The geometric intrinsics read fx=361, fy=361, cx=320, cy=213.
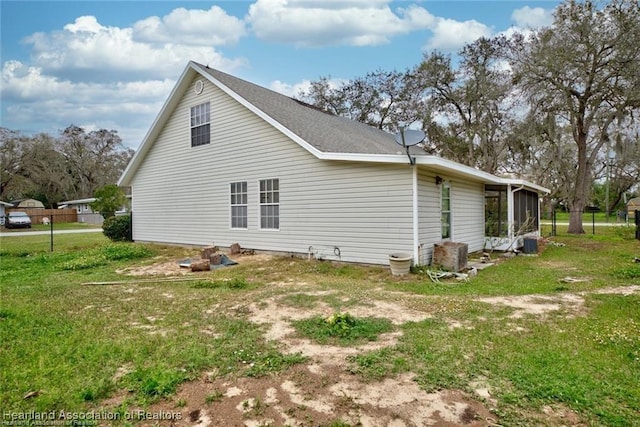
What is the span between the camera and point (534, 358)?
352 cm

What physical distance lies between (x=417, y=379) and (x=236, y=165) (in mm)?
9575

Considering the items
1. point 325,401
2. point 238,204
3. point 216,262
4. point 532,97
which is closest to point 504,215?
point 532,97

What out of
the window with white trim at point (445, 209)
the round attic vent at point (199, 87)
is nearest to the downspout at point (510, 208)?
the window with white trim at point (445, 209)

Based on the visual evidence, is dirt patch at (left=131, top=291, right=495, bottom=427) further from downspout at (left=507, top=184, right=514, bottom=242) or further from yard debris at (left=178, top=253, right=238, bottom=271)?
downspout at (left=507, top=184, right=514, bottom=242)

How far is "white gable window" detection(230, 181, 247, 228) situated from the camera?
11.4 meters

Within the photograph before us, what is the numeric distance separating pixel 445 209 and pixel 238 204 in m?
6.26

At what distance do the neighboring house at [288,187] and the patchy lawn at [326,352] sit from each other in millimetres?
2018

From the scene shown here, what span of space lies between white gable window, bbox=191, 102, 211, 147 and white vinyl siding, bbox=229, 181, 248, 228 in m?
2.09

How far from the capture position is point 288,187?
10.2 meters

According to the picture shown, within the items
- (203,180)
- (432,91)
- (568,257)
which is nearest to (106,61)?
(203,180)

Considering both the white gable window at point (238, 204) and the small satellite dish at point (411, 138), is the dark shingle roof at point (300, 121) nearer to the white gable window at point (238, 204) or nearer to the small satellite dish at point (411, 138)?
the small satellite dish at point (411, 138)

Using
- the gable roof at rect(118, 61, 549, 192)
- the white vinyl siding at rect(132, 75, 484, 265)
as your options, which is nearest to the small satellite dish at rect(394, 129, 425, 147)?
the gable roof at rect(118, 61, 549, 192)

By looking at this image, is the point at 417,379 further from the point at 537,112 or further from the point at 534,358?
the point at 537,112

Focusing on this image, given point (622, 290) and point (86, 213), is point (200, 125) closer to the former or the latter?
point (622, 290)
